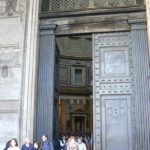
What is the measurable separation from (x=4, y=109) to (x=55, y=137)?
151cm

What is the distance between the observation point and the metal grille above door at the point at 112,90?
316 inches

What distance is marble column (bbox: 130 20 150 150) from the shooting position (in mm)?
7703

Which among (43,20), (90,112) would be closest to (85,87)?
(90,112)

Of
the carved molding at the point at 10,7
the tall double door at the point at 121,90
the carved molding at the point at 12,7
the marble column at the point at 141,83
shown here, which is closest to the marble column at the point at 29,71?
the carved molding at the point at 12,7

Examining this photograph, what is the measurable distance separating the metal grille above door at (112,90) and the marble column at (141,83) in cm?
21

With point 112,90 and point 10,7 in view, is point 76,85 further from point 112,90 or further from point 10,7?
point 112,90

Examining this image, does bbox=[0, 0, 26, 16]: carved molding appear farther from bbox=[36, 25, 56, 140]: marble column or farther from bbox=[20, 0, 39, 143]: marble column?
bbox=[36, 25, 56, 140]: marble column

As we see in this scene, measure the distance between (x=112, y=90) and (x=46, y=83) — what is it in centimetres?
164

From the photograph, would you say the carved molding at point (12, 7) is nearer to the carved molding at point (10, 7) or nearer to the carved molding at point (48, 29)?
the carved molding at point (10, 7)

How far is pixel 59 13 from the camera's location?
8.97 metres

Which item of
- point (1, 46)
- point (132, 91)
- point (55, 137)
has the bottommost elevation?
point (55, 137)

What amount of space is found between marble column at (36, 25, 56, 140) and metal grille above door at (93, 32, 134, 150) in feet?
3.47

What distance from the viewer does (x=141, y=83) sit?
798 centimetres

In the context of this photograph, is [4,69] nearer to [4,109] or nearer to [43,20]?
[4,109]
